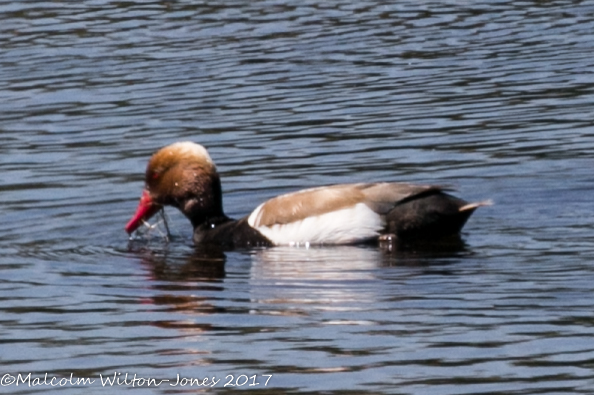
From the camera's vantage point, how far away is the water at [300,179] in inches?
320

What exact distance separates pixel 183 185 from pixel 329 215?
4.98 feet

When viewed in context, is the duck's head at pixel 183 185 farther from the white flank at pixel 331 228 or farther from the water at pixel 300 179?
the white flank at pixel 331 228

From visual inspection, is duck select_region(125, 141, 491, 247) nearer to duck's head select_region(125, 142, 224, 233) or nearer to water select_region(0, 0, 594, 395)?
duck's head select_region(125, 142, 224, 233)

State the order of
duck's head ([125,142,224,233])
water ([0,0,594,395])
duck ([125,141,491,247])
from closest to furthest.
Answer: water ([0,0,594,395])
duck ([125,141,491,247])
duck's head ([125,142,224,233])

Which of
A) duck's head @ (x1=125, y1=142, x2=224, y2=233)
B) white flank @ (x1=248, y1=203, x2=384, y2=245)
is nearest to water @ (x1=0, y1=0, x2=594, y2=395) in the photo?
white flank @ (x1=248, y1=203, x2=384, y2=245)

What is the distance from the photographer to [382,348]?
8.12 m

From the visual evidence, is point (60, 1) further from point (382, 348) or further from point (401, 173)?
point (382, 348)

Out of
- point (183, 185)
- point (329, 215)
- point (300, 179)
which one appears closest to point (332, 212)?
point (329, 215)

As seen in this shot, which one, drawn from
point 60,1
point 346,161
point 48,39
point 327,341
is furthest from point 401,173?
point 60,1

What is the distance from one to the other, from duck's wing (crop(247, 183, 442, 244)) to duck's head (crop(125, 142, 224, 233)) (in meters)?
0.66

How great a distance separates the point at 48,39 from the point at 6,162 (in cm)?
622

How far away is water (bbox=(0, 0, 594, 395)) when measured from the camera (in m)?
8.14

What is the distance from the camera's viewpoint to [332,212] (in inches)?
449

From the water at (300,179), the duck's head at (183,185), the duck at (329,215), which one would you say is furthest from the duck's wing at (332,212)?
the duck's head at (183,185)
